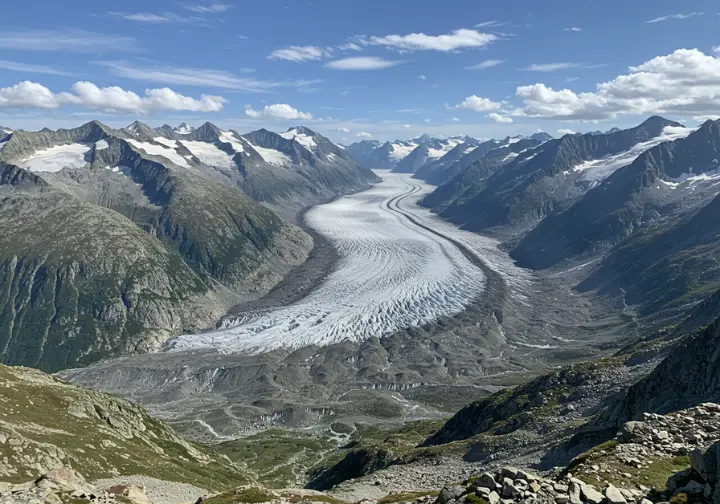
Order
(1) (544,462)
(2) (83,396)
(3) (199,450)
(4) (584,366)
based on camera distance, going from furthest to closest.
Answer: (3) (199,450) < (4) (584,366) < (2) (83,396) < (1) (544,462)

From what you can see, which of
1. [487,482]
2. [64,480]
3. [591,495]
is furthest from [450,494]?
[64,480]

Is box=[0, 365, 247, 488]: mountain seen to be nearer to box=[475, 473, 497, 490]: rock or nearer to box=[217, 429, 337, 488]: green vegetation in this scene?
box=[217, 429, 337, 488]: green vegetation

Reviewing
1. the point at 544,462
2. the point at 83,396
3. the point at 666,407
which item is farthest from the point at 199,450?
the point at 666,407

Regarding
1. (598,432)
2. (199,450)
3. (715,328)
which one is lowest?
(199,450)

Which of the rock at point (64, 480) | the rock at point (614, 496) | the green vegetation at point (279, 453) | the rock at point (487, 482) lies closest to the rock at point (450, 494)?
the rock at point (487, 482)

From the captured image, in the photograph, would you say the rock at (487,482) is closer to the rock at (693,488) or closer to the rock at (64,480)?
the rock at (693,488)

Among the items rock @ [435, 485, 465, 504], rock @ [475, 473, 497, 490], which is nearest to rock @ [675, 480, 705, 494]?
rock @ [475, 473, 497, 490]

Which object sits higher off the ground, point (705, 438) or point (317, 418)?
point (705, 438)

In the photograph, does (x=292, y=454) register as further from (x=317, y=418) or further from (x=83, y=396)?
(x=83, y=396)
